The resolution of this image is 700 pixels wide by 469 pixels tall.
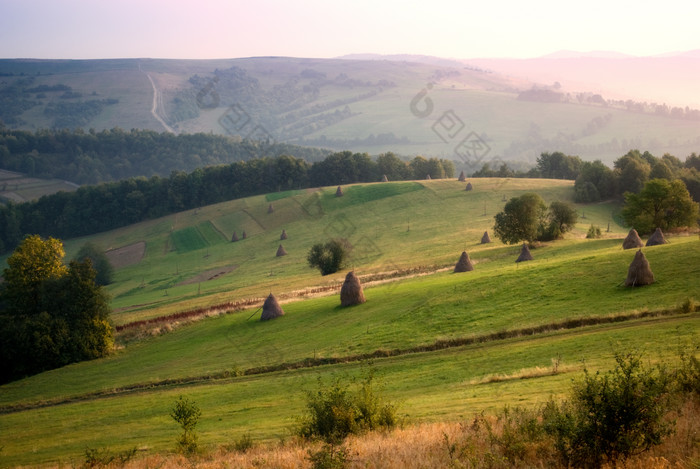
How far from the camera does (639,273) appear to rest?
25.6 m

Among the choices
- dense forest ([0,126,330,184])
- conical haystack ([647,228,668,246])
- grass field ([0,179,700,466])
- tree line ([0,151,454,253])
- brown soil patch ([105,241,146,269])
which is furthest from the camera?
dense forest ([0,126,330,184])

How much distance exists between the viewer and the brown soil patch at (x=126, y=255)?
8656cm

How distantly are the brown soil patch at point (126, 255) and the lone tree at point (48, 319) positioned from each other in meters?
42.4

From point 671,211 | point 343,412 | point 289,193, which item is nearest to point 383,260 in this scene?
point 671,211

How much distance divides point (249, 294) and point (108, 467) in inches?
1392

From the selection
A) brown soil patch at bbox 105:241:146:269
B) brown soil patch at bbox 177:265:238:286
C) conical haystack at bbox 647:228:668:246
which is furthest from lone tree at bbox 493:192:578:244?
brown soil patch at bbox 105:241:146:269

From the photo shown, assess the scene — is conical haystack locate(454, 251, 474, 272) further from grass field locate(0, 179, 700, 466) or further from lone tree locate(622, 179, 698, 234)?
lone tree locate(622, 179, 698, 234)

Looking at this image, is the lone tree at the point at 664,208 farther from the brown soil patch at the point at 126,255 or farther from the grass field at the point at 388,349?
the brown soil patch at the point at 126,255

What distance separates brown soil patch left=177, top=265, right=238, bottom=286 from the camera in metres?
67.9

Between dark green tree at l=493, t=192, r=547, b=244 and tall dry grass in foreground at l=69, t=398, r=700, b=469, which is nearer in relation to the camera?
tall dry grass in foreground at l=69, t=398, r=700, b=469

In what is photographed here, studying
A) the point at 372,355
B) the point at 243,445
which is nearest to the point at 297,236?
the point at 372,355

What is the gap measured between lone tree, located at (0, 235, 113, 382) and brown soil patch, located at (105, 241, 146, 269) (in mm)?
42419

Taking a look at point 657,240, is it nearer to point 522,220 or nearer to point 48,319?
point 522,220

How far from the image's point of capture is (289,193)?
105062 mm
